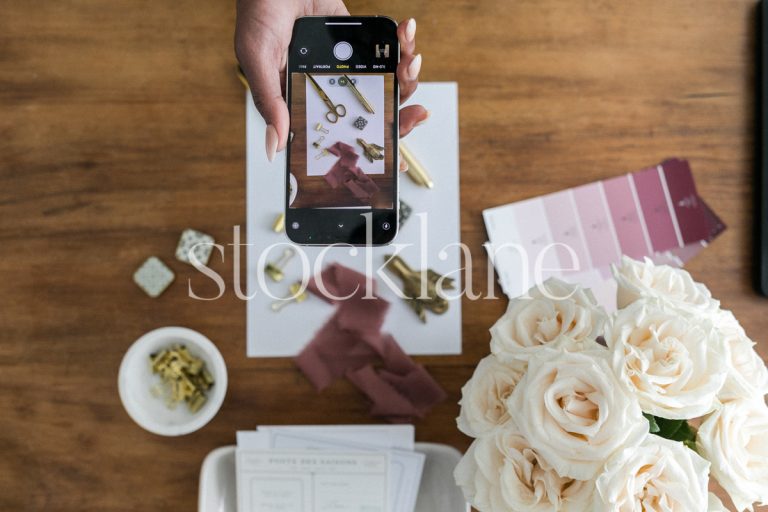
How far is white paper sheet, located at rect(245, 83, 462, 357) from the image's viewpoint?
2.17ft

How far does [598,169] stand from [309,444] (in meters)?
0.45

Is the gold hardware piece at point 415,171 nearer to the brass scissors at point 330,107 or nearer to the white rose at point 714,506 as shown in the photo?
the brass scissors at point 330,107

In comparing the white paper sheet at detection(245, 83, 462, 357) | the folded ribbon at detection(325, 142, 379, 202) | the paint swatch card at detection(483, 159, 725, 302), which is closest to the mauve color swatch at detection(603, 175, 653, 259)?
the paint swatch card at detection(483, 159, 725, 302)

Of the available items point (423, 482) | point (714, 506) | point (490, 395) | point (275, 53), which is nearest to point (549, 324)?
point (490, 395)

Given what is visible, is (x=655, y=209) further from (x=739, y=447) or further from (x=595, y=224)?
(x=739, y=447)

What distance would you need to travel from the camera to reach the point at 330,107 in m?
0.58

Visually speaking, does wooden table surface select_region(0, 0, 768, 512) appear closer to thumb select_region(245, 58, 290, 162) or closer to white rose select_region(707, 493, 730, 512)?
thumb select_region(245, 58, 290, 162)

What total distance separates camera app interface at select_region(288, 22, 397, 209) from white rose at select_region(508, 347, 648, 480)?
25 centimetres

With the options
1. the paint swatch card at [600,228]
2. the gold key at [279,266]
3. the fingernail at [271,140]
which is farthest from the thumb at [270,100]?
the paint swatch card at [600,228]

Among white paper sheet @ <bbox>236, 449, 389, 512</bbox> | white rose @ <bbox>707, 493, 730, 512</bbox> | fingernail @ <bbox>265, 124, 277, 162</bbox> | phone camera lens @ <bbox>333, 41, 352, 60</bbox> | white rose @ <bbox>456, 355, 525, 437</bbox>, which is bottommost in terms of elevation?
white paper sheet @ <bbox>236, 449, 389, 512</bbox>

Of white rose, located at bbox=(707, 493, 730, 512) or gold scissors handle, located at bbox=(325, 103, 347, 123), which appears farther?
gold scissors handle, located at bbox=(325, 103, 347, 123)

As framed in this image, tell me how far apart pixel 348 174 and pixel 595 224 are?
0.29 m

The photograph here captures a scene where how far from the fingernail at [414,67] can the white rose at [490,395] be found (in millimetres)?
317

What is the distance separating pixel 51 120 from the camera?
0.67 m
